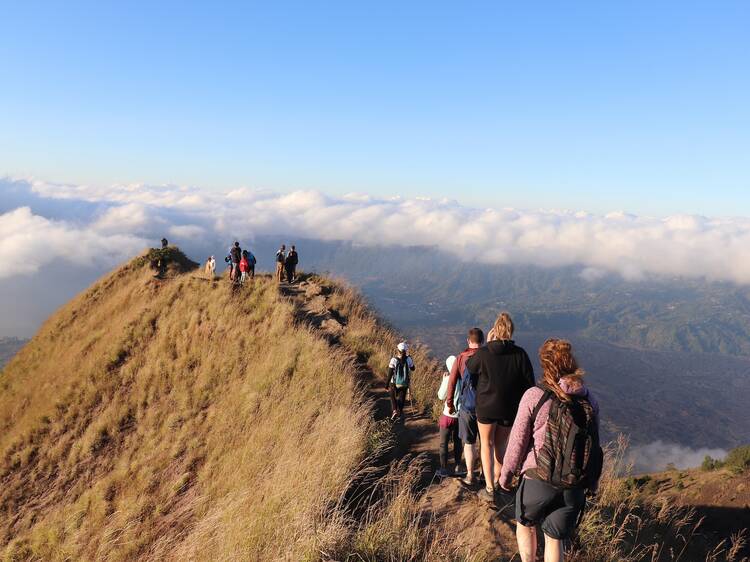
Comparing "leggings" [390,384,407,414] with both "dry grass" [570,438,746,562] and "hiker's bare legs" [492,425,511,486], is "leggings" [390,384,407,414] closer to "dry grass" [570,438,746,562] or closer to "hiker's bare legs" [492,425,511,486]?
"hiker's bare legs" [492,425,511,486]

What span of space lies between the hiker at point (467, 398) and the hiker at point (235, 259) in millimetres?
13894

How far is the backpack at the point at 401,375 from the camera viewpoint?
859 cm

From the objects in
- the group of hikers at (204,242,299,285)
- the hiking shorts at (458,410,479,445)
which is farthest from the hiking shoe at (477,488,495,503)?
the group of hikers at (204,242,299,285)

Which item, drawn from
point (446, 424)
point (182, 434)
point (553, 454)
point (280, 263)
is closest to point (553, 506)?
point (553, 454)

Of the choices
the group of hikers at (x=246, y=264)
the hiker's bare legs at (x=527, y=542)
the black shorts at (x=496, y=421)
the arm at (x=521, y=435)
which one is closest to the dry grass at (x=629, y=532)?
the hiker's bare legs at (x=527, y=542)

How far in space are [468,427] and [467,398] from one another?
41 centimetres

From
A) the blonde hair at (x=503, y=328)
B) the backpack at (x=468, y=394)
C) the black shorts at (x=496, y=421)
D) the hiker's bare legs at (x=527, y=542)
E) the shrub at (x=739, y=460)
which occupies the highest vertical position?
the blonde hair at (x=503, y=328)

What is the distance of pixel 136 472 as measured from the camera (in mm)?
8789

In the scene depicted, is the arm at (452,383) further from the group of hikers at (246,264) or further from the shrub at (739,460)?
the shrub at (739,460)

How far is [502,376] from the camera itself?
5062 millimetres

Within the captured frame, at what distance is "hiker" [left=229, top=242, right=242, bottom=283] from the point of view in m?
17.7

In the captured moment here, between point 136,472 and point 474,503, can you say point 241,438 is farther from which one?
point 474,503

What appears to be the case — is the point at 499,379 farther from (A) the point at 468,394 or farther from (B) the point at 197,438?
(B) the point at 197,438

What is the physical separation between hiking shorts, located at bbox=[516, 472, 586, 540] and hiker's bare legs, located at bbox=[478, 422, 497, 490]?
68.4 inches
